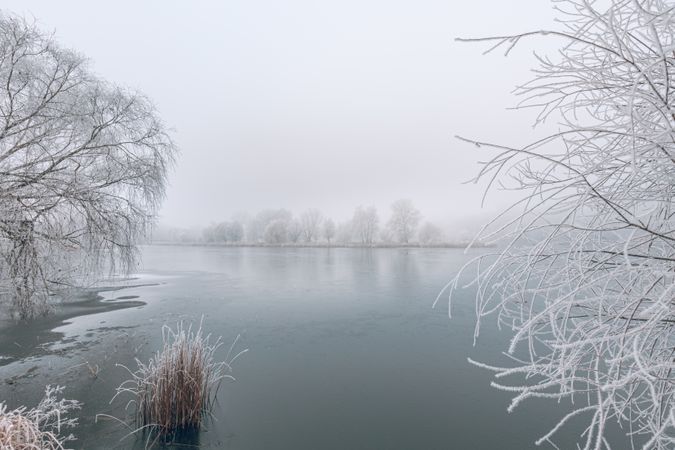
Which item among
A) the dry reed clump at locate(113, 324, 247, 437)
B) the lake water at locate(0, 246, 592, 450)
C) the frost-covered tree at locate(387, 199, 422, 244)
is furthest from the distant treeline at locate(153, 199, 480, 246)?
the dry reed clump at locate(113, 324, 247, 437)

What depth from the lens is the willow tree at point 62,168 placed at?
720 cm

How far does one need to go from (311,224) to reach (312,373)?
73778mm

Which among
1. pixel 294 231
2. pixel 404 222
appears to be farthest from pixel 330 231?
pixel 404 222

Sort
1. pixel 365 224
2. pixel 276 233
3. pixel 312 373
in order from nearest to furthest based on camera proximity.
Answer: pixel 312 373 → pixel 276 233 → pixel 365 224

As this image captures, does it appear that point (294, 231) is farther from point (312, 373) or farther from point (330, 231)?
point (312, 373)

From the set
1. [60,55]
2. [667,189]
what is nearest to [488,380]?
[667,189]

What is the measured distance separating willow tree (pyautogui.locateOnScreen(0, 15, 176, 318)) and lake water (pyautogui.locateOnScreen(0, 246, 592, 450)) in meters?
2.00

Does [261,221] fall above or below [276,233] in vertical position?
above

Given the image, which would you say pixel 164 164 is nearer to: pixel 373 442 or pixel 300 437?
pixel 300 437

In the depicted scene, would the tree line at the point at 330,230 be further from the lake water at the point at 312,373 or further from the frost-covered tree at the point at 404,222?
the lake water at the point at 312,373

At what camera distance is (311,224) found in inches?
3184

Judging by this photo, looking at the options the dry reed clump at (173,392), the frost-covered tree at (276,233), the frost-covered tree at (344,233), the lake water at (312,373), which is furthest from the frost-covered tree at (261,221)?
the dry reed clump at (173,392)

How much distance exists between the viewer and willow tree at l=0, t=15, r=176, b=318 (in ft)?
23.6

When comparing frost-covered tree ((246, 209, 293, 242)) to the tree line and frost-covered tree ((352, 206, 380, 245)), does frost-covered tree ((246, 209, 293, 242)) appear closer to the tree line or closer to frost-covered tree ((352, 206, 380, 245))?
the tree line
